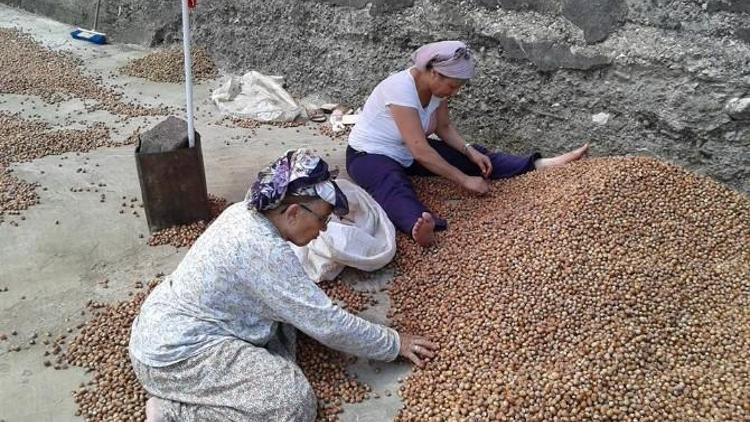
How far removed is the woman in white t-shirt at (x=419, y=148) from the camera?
3.63 meters

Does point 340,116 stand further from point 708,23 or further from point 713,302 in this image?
point 713,302

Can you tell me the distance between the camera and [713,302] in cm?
288

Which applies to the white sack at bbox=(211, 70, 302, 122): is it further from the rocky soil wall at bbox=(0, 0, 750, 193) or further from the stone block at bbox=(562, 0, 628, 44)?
the stone block at bbox=(562, 0, 628, 44)

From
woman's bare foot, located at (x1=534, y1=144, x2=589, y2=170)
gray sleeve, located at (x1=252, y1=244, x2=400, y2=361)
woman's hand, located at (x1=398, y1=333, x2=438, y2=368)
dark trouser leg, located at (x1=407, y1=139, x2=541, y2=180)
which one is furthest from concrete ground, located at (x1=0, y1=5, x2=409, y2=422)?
woman's bare foot, located at (x1=534, y1=144, x2=589, y2=170)

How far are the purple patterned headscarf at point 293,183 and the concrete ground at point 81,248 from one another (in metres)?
0.81

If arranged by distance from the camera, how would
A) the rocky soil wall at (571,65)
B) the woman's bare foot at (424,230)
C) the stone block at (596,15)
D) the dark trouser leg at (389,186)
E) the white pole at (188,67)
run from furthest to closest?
the stone block at (596,15) < the rocky soil wall at (571,65) < the dark trouser leg at (389,186) < the white pole at (188,67) < the woman's bare foot at (424,230)

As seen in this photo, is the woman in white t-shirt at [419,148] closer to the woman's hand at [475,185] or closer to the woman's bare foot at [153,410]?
the woman's hand at [475,185]

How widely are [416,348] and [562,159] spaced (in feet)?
6.25

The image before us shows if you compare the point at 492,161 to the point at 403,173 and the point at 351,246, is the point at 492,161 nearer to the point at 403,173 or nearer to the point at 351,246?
the point at 403,173

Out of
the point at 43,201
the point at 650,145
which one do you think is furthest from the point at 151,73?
the point at 650,145

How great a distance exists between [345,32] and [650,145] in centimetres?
260

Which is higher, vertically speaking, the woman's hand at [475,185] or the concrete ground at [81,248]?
the woman's hand at [475,185]

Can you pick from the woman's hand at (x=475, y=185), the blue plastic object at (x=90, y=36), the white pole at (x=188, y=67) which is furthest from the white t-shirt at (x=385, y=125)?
the blue plastic object at (x=90, y=36)

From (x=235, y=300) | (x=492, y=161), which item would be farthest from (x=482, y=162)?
(x=235, y=300)
